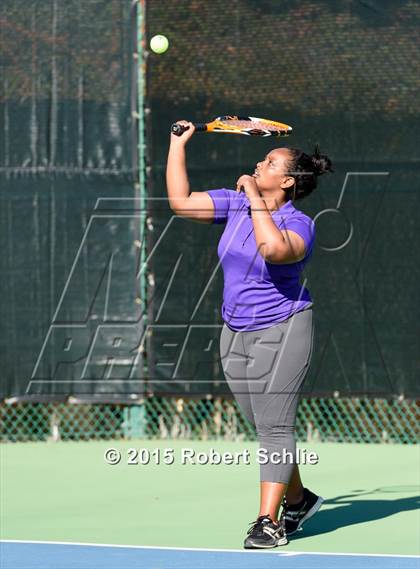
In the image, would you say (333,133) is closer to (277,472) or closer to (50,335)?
(50,335)

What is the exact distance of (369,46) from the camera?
841 cm

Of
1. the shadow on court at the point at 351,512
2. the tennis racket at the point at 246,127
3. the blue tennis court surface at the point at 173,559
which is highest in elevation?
the tennis racket at the point at 246,127

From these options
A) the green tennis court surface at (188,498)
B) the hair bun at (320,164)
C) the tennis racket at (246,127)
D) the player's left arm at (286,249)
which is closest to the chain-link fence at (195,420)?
the green tennis court surface at (188,498)

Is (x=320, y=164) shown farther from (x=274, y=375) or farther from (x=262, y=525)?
(x=262, y=525)

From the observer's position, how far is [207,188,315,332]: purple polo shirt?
525cm

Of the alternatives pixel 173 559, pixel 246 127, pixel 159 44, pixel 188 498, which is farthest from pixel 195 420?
pixel 173 559

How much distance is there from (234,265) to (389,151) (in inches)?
133

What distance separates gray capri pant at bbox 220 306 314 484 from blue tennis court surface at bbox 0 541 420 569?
1.19 ft

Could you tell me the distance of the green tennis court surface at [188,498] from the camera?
555 centimetres

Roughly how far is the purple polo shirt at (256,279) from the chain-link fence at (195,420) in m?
3.27

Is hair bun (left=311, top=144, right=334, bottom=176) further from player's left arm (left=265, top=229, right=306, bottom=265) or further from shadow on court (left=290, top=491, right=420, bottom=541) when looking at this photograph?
shadow on court (left=290, top=491, right=420, bottom=541)

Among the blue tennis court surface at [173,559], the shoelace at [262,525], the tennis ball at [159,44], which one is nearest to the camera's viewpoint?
the blue tennis court surface at [173,559]

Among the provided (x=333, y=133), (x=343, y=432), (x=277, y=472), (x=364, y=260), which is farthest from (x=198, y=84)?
(x=277, y=472)

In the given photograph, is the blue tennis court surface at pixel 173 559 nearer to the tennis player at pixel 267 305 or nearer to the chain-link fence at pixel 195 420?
the tennis player at pixel 267 305
